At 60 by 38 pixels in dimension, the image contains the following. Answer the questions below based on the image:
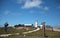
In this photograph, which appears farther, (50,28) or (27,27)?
(27,27)

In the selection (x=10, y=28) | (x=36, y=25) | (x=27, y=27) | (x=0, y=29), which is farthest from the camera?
(x=36, y=25)

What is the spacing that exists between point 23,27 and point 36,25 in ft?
7.85

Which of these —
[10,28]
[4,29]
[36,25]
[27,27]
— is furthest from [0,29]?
[36,25]

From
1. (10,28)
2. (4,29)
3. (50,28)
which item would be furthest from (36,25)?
(4,29)

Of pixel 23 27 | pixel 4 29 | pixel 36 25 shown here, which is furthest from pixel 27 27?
pixel 4 29

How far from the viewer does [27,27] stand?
15578mm

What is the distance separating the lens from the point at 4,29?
11672mm

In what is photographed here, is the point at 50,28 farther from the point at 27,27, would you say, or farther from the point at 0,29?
the point at 0,29

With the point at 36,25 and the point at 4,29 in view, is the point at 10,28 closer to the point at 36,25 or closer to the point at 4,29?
the point at 4,29

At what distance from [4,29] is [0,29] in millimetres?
319

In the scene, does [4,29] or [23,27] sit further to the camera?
[23,27]

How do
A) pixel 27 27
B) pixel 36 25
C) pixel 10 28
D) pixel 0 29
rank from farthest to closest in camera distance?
pixel 36 25 → pixel 27 27 → pixel 10 28 → pixel 0 29

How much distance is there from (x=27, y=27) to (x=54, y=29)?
10.5ft

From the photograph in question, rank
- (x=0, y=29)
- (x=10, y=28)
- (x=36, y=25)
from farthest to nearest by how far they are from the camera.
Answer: (x=36, y=25), (x=10, y=28), (x=0, y=29)
